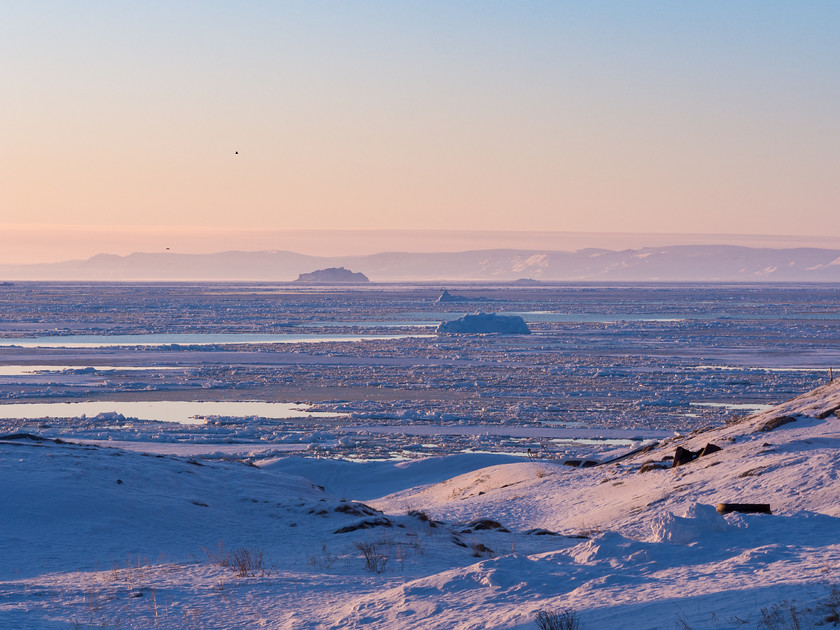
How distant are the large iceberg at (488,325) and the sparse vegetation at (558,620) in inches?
1612

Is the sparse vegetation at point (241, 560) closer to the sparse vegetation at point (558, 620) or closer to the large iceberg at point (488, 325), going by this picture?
the sparse vegetation at point (558, 620)

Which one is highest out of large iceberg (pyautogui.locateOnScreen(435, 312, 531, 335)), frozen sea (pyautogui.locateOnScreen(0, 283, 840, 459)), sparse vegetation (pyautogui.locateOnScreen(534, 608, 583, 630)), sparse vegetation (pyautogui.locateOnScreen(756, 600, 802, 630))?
sparse vegetation (pyautogui.locateOnScreen(756, 600, 802, 630))

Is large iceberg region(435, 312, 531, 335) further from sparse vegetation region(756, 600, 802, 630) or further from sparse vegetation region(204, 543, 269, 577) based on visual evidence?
sparse vegetation region(756, 600, 802, 630)

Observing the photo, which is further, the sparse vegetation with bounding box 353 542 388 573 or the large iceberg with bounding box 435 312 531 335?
the large iceberg with bounding box 435 312 531 335

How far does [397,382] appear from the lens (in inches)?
1073

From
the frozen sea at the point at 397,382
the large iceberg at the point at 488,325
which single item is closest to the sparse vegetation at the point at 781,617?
the frozen sea at the point at 397,382

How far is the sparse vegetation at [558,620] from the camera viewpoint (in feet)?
18.6

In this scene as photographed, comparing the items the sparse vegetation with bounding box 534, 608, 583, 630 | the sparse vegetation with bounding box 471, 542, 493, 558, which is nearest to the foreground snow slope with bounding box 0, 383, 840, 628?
the sparse vegetation with bounding box 471, 542, 493, 558

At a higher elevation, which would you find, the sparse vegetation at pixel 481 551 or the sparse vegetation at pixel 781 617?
the sparse vegetation at pixel 781 617

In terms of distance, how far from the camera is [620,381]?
2716 centimetres

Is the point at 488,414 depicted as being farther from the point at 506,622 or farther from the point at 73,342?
the point at 73,342

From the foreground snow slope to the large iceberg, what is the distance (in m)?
32.5

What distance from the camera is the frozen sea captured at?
1947 cm

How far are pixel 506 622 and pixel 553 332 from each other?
137 feet
